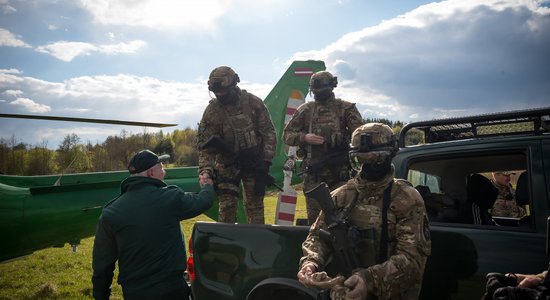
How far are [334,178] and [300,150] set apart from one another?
489 mm

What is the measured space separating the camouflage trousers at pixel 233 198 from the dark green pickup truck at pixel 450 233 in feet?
3.61

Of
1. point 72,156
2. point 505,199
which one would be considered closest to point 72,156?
point 72,156

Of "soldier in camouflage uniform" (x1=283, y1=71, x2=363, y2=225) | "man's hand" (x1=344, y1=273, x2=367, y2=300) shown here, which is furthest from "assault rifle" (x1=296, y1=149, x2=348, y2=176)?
"man's hand" (x1=344, y1=273, x2=367, y2=300)

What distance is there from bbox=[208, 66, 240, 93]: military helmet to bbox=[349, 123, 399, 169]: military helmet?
228 centimetres

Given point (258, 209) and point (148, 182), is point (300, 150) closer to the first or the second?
point (258, 209)

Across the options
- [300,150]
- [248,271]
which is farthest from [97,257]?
[300,150]

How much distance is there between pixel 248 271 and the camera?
3102mm

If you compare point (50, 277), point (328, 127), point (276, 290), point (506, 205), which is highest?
point (328, 127)

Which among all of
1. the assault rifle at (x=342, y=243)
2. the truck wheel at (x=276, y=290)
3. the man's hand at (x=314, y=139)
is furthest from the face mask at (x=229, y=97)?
the assault rifle at (x=342, y=243)

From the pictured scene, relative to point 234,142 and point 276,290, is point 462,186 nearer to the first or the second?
point 276,290

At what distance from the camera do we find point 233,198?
14.9 feet

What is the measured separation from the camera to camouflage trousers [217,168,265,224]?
4.52 meters

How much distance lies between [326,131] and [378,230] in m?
2.16

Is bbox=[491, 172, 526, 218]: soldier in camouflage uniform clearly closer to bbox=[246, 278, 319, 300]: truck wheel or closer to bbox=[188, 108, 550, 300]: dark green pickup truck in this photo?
bbox=[188, 108, 550, 300]: dark green pickup truck
